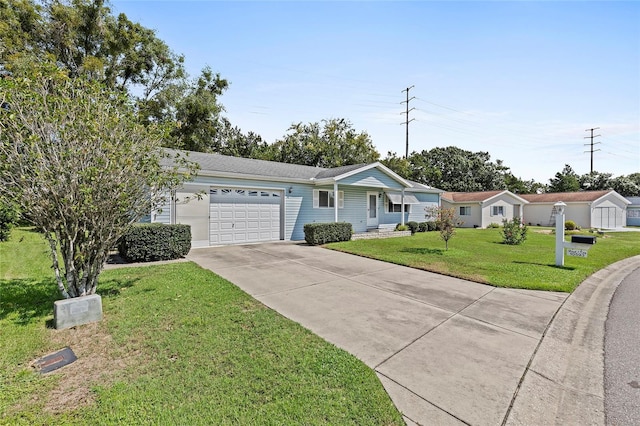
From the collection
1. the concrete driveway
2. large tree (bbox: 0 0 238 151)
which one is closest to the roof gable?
the concrete driveway

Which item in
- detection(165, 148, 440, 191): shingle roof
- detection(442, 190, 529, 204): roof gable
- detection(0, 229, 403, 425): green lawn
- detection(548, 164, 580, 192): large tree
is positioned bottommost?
detection(0, 229, 403, 425): green lawn

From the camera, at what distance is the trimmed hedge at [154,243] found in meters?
8.19

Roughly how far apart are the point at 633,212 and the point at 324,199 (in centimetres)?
4098

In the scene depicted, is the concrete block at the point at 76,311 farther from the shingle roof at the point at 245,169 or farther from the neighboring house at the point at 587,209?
the neighboring house at the point at 587,209

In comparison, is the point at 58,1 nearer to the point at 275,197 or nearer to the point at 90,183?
the point at 275,197

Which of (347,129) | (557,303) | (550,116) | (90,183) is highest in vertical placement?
(347,129)

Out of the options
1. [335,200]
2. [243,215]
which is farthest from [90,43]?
[335,200]

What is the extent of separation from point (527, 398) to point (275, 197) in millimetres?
12041

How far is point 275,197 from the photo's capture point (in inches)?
541

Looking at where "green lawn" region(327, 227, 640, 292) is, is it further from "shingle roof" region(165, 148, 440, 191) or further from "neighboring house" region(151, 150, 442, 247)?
"shingle roof" region(165, 148, 440, 191)

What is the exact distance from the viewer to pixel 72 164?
3863mm

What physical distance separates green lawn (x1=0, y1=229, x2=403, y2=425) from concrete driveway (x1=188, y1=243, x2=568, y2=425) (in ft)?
1.16

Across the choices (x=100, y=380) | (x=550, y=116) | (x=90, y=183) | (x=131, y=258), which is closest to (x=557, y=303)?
(x=100, y=380)

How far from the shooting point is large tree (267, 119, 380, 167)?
30.2 metres
